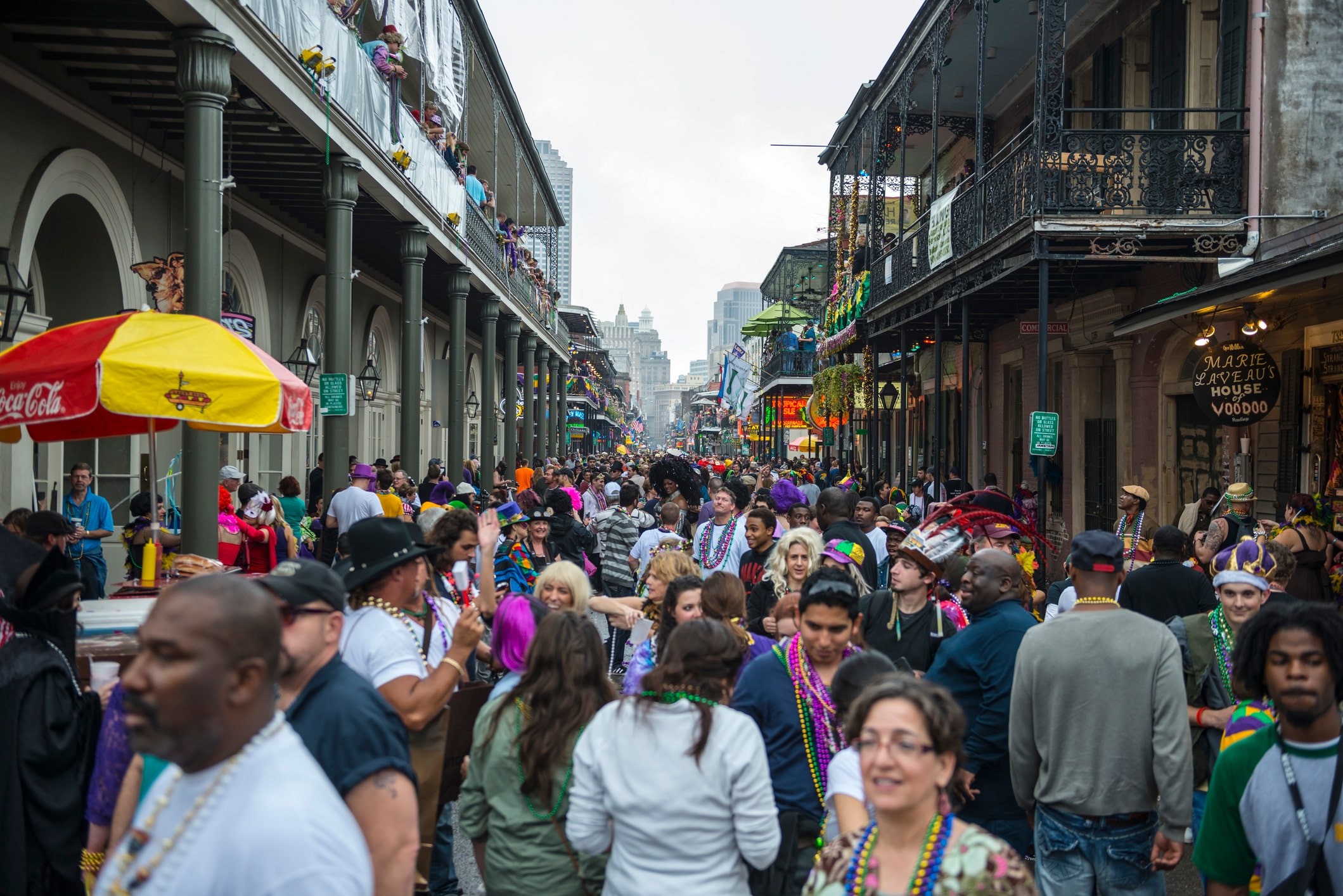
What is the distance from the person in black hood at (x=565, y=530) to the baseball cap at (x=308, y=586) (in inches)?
259

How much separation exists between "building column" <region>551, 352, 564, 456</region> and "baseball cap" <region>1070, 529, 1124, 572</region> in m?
43.2

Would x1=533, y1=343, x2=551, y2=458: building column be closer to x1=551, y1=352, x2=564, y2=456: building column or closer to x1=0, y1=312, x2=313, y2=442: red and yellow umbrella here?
x1=551, y1=352, x2=564, y2=456: building column

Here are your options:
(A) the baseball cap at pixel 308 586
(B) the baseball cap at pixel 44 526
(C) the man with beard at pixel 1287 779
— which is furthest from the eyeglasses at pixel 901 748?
(B) the baseball cap at pixel 44 526

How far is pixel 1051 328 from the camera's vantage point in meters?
17.7

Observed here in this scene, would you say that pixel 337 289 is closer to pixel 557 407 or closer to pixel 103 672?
pixel 103 672

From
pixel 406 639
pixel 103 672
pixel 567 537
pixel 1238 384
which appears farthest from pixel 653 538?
pixel 1238 384

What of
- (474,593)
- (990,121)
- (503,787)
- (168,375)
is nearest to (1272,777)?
(503,787)

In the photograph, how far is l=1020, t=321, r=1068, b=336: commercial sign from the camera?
17391 mm

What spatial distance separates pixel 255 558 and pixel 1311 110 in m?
12.5

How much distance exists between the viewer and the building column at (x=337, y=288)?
1370 centimetres

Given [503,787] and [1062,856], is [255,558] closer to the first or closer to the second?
[503,787]

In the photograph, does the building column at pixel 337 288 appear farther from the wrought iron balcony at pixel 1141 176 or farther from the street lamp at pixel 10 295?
the wrought iron balcony at pixel 1141 176

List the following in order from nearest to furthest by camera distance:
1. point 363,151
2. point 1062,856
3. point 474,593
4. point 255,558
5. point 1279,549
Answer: point 1062,856 → point 1279,549 → point 474,593 → point 255,558 → point 363,151

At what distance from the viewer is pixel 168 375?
223 inches
